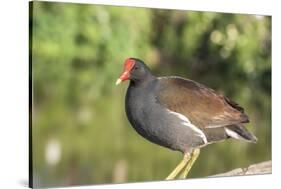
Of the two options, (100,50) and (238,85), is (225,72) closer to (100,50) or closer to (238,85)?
(238,85)

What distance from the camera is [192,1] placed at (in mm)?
5262

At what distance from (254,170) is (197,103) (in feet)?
2.46

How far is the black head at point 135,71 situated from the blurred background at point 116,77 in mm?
55

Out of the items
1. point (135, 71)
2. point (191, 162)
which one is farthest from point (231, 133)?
point (135, 71)

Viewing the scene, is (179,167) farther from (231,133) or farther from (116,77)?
(116,77)

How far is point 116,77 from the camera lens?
4.96 metres

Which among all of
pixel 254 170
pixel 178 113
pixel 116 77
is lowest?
pixel 254 170

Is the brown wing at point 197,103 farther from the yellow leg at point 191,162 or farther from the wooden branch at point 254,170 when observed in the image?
the wooden branch at point 254,170

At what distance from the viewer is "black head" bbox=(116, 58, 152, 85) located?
4918mm

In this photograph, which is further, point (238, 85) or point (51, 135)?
point (238, 85)

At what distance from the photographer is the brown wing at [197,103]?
196 inches

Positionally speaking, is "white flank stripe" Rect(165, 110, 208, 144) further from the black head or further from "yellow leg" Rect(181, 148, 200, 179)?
the black head

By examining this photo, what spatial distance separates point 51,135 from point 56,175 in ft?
0.84
